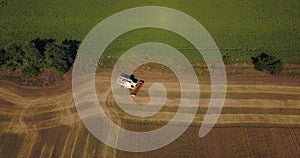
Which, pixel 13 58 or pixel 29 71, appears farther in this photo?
pixel 13 58

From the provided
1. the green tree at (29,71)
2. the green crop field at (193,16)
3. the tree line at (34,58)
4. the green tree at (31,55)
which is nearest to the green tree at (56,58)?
the tree line at (34,58)

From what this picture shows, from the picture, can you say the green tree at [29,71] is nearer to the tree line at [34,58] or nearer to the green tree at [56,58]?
the tree line at [34,58]

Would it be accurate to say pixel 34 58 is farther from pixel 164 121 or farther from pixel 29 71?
pixel 164 121

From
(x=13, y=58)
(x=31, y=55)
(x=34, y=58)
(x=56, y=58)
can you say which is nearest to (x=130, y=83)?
(x=56, y=58)

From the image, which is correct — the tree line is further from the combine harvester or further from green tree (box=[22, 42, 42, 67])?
the combine harvester

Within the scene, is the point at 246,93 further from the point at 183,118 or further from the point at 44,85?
the point at 44,85
